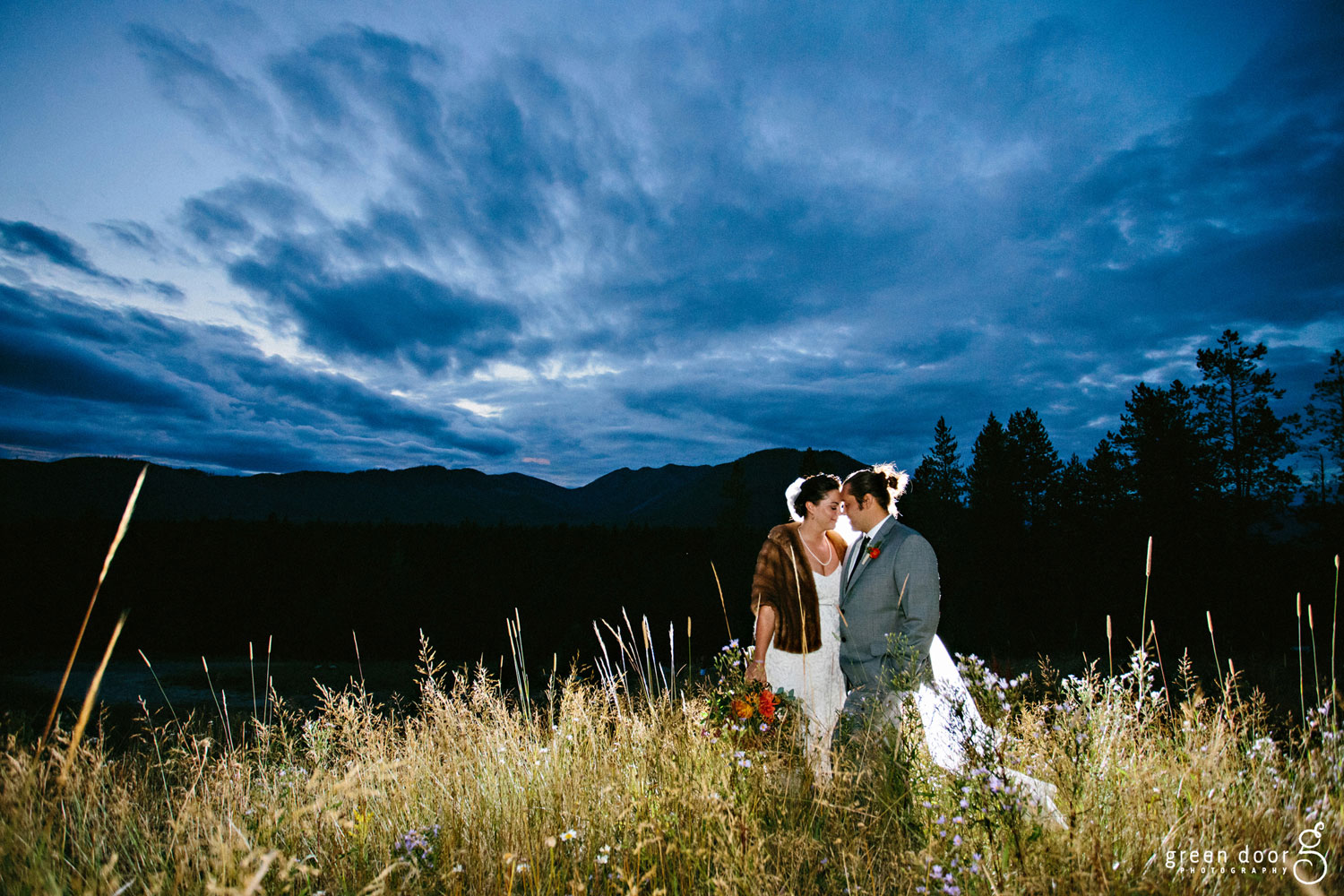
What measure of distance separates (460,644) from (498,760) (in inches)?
555

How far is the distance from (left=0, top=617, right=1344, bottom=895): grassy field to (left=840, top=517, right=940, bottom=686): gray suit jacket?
0.53 metres

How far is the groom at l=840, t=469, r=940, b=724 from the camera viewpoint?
2973 millimetres

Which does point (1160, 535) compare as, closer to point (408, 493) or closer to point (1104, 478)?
point (1104, 478)

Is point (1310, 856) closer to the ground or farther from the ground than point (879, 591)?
closer to the ground

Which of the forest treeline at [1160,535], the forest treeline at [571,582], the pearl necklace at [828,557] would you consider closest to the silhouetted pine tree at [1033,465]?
the forest treeline at [1160,535]

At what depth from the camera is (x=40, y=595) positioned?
1616cm

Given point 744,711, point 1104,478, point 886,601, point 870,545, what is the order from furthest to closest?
point 1104,478
point 870,545
point 886,601
point 744,711

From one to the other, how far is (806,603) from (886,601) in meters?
0.62

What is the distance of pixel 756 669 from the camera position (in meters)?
3.41

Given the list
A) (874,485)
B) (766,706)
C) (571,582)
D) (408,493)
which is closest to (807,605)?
(874,485)

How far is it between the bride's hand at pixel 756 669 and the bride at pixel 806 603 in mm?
23

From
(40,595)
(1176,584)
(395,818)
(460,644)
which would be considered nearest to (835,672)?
(395,818)

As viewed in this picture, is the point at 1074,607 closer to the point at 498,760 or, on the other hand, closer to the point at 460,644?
the point at 460,644

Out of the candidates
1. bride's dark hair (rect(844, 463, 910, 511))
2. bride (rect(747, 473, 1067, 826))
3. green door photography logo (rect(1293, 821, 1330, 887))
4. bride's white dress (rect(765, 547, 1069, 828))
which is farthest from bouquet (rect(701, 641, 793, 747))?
green door photography logo (rect(1293, 821, 1330, 887))
